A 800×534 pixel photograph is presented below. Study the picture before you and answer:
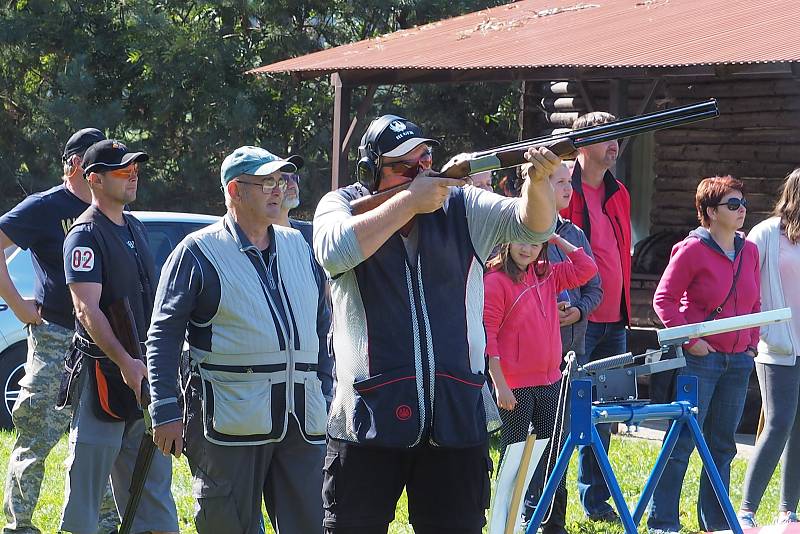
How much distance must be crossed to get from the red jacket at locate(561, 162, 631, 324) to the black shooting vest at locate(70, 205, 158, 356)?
237 cm

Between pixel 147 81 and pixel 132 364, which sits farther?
pixel 147 81

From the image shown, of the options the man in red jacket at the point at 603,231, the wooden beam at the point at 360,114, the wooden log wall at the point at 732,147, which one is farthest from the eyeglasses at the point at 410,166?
the wooden log wall at the point at 732,147

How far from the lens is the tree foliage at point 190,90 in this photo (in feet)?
61.6

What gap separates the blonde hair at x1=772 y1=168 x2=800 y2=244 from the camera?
6301 millimetres

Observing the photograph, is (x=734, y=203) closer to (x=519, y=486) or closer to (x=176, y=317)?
(x=519, y=486)

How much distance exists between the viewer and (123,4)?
19.4 metres

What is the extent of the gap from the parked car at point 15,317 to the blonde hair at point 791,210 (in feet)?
14.3

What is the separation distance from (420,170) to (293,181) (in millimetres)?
2757

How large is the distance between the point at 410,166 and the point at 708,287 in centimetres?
286

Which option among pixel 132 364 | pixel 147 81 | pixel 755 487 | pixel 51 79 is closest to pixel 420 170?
pixel 132 364

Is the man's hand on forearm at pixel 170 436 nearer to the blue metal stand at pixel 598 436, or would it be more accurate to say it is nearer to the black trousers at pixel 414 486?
the black trousers at pixel 414 486

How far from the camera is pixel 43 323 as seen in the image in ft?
19.4

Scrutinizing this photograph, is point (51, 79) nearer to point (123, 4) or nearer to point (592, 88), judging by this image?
point (123, 4)

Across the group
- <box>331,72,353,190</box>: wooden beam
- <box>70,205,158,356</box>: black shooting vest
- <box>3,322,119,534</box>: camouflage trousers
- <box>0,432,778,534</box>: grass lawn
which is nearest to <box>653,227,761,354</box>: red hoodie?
<box>0,432,778,534</box>: grass lawn
